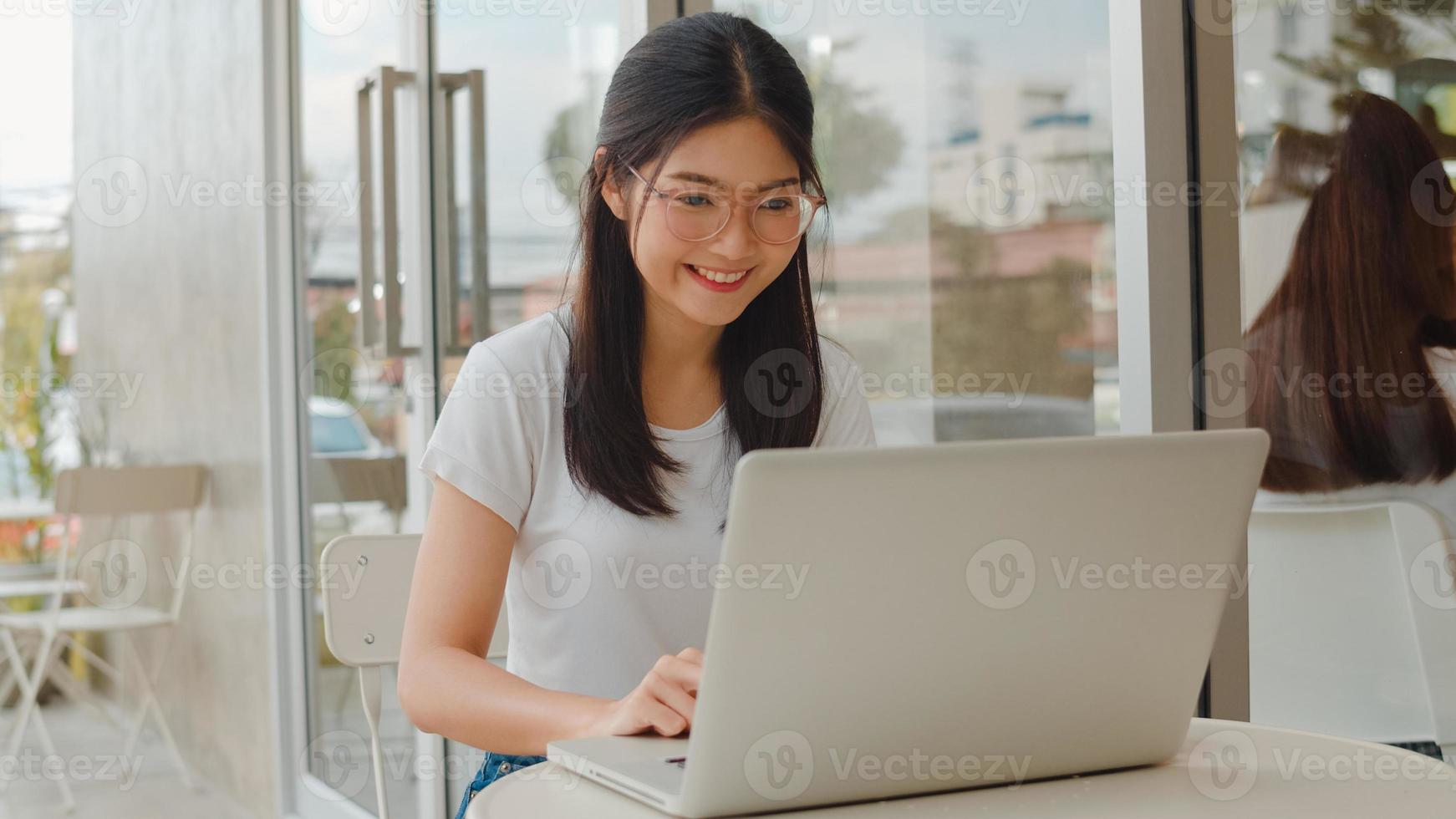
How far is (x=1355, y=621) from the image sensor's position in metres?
1.54

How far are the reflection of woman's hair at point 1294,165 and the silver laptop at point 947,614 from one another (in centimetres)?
80

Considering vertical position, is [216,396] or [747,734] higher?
[216,396]

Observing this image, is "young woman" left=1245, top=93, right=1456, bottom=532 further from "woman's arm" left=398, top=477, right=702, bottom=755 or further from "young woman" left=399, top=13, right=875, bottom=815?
"woman's arm" left=398, top=477, right=702, bottom=755

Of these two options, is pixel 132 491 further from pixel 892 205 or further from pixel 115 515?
pixel 892 205

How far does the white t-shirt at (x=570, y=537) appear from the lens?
1443 millimetres

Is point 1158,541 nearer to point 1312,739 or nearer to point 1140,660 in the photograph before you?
point 1140,660

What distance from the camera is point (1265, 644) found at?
5.33ft

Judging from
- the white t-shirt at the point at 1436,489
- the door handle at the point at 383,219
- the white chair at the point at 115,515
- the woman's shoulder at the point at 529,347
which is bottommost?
the white chair at the point at 115,515

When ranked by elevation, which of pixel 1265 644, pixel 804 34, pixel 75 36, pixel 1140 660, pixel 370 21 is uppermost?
pixel 75 36

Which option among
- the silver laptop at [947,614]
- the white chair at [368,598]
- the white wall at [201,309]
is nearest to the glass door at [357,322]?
the white wall at [201,309]

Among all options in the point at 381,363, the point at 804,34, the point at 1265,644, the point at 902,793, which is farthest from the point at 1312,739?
the point at 381,363

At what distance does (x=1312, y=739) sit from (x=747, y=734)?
560 millimetres

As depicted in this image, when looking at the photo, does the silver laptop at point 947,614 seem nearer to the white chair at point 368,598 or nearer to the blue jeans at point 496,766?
the blue jeans at point 496,766

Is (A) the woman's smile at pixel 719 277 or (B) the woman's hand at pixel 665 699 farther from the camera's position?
(A) the woman's smile at pixel 719 277
